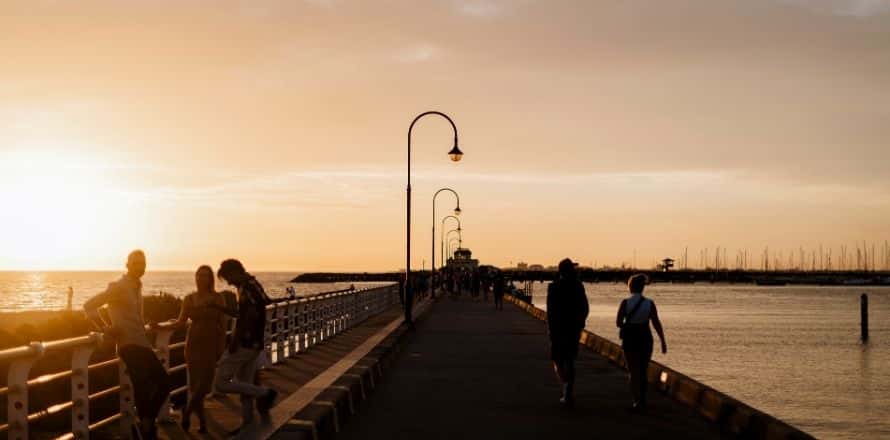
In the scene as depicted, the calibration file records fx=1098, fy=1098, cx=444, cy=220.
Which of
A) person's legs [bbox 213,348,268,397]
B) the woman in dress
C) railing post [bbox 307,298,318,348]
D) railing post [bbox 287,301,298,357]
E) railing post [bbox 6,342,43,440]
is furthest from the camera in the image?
railing post [bbox 307,298,318,348]

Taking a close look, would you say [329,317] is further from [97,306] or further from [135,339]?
[97,306]

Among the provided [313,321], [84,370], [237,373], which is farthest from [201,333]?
[313,321]

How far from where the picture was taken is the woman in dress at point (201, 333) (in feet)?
34.2

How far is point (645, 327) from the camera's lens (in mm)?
13812

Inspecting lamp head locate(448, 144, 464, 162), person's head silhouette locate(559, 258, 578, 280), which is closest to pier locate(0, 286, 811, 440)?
person's head silhouette locate(559, 258, 578, 280)

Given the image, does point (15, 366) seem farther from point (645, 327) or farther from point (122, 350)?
point (645, 327)

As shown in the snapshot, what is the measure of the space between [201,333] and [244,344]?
1.71ft

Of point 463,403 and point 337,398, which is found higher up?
point 337,398

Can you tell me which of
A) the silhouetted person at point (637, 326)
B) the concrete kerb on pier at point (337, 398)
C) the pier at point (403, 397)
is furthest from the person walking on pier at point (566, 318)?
the concrete kerb on pier at point (337, 398)

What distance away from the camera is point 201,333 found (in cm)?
1052

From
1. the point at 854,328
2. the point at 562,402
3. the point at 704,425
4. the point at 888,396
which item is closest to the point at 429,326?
the point at 888,396

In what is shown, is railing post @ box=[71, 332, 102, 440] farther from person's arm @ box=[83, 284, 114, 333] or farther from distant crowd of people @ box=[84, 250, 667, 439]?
distant crowd of people @ box=[84, 250, 667, 439]

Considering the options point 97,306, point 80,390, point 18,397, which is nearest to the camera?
point 18,397

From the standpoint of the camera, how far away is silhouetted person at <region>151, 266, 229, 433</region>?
10414mm
